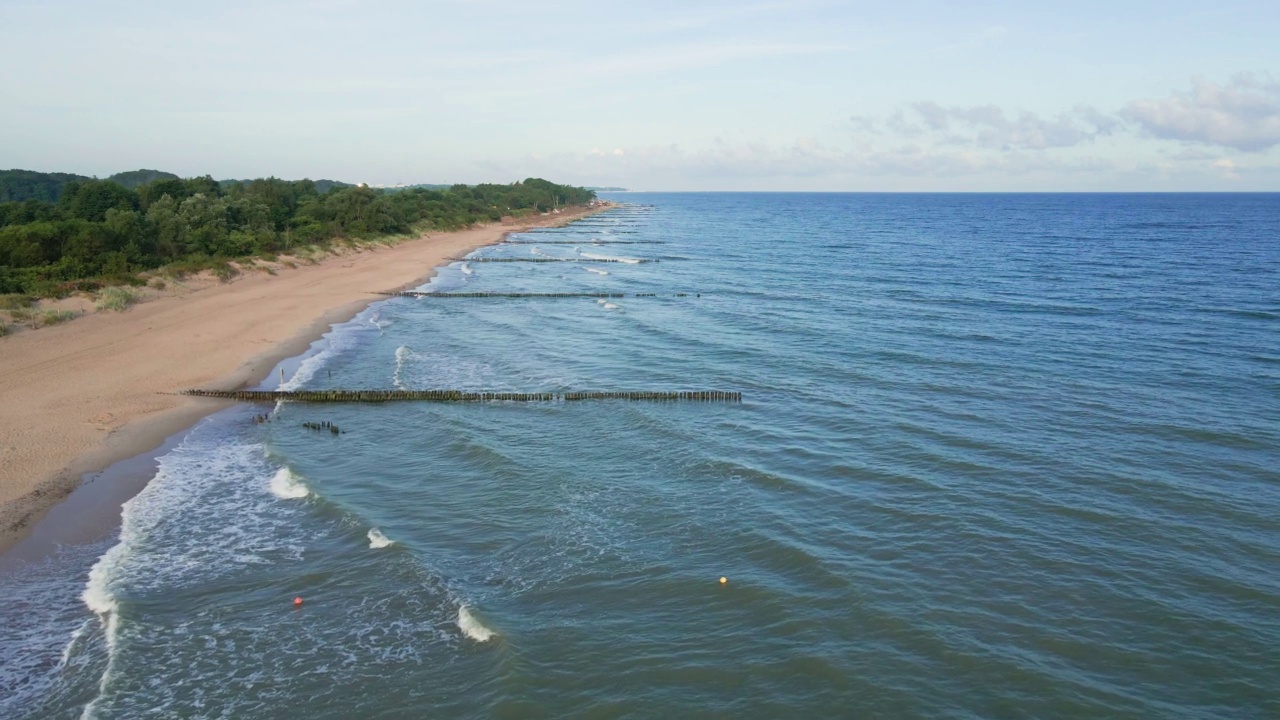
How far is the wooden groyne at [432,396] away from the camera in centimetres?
2697

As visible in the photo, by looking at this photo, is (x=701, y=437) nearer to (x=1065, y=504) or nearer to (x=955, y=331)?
(x=1065, y=504)

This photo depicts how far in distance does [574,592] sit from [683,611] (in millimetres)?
1970

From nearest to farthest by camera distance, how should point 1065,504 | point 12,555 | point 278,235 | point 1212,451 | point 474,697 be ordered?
point 474,697
point 12,555
point 1065,504
point 1212,451
point 278,235

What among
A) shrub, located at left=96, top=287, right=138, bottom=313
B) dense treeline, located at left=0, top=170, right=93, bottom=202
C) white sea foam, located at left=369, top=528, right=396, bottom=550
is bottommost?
white sea foam, located at left=369, top=528, right=396, bottom=550

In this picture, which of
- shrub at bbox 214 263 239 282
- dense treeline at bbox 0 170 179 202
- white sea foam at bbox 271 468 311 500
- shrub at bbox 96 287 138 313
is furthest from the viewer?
dense treeline at bbox 0 170 179 202

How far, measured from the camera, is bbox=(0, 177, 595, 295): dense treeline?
135 feet

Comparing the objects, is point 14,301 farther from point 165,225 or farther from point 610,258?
point 610,258

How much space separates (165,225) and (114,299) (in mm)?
16637

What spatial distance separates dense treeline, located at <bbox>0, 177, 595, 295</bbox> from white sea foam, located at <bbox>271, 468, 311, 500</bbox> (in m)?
25.1

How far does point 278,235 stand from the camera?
66188 mm

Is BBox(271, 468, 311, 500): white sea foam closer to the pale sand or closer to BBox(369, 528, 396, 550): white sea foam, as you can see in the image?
BBox(369, 528, 396, 550): white sea foam

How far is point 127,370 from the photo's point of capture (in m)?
28.4

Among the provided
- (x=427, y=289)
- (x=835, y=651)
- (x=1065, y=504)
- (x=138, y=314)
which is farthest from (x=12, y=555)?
(x=427, y=289)

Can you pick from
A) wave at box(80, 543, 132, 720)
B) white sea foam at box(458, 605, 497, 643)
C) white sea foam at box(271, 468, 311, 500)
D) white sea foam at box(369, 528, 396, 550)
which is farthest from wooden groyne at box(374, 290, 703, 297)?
white sea foam at box(458, 605, 497, 643)
